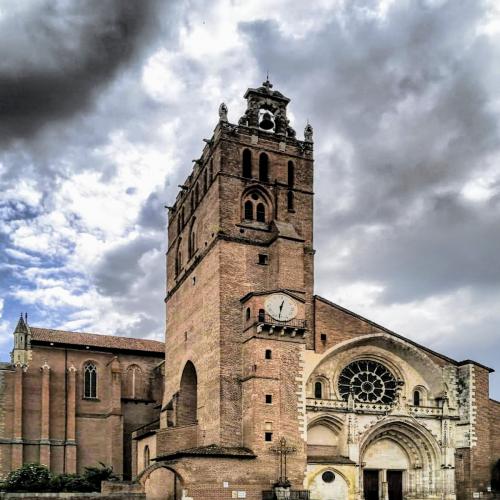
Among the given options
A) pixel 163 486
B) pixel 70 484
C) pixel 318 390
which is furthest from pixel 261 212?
pixel 70 484

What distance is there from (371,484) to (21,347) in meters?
29.9

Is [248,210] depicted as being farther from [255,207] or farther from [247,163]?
[247,163]

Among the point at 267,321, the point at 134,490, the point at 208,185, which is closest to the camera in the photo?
the point at 134,490

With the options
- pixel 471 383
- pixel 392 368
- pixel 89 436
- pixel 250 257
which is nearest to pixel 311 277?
pixel 250 257

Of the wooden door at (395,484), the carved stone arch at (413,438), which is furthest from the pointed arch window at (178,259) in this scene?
the wooden door at (395,484)

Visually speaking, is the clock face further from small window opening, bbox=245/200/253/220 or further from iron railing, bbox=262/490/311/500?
iron railing, bbox=262/490/311/500

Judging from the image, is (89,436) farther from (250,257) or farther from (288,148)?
(288,148)

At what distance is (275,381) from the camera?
39625 millimetres

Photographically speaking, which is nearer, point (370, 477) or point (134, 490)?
point (134, 490)

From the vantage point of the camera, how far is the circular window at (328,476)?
4054cm

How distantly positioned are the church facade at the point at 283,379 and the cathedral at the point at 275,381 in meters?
0.09

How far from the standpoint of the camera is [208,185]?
47656mm

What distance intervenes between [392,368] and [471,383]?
5295 mm

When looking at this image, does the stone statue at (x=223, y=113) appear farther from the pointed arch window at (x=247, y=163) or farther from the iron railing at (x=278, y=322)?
the iron railing at (x=278, y=322)
